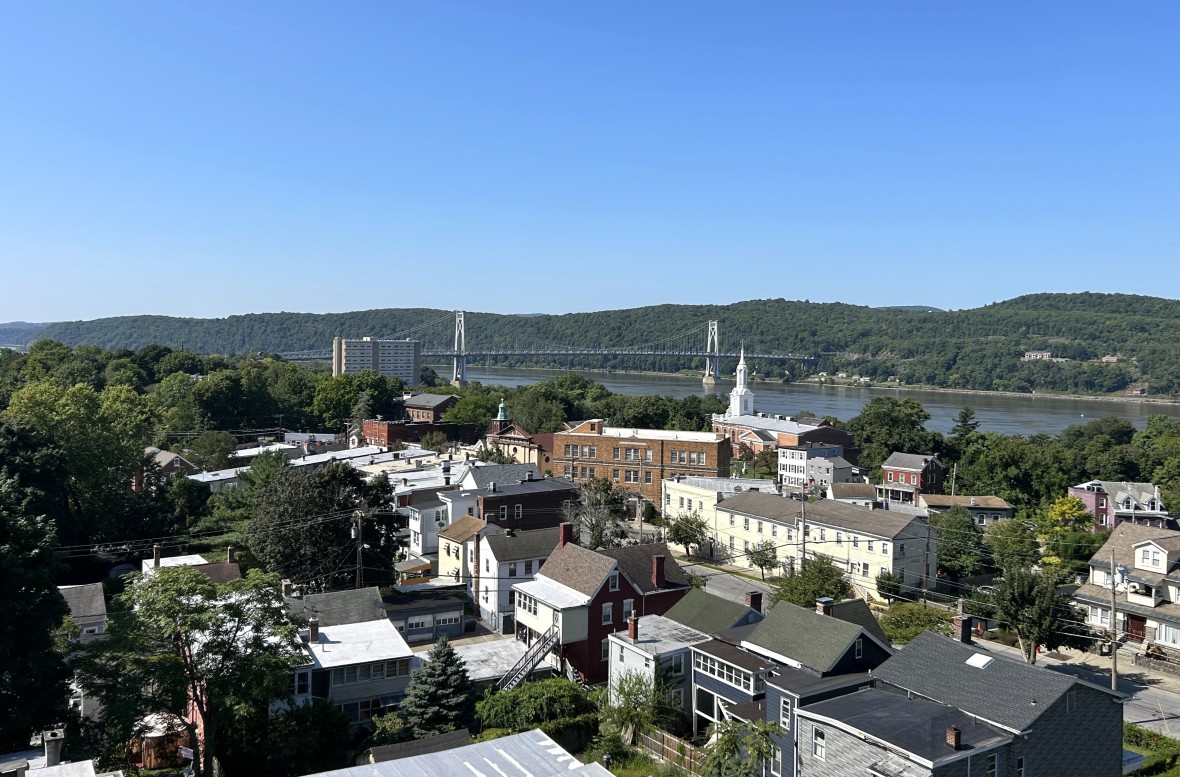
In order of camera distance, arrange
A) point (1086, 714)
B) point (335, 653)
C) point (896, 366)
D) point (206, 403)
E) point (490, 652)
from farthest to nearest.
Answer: point (896, 366) < point (206, 403) < point (490, 652) < point (335, 653) < point (1086, 714)

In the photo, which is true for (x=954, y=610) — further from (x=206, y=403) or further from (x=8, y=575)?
(x=206, y=403)

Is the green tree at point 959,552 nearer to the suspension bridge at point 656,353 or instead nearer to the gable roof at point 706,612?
the gable roof at point 706,612

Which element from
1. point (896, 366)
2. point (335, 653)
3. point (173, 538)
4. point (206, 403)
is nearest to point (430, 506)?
point (173, 538)

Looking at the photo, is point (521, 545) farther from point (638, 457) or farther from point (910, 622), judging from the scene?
point (638, 457)

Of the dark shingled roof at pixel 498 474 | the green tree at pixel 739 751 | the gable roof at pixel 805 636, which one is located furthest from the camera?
the dark shingled roof at pixel 498 474

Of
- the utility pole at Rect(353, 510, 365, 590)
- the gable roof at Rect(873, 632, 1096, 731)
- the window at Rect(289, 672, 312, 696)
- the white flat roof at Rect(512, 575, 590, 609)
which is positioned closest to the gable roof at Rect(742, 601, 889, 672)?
the gable roof at Rect(873, 632, 1096, 731)

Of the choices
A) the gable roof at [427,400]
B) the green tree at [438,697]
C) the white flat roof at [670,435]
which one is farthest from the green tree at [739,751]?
the gable roof at [427,400]

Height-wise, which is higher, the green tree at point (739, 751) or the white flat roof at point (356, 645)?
the white flat roof at point (356, 645)

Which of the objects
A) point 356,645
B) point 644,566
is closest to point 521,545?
point 644,566
